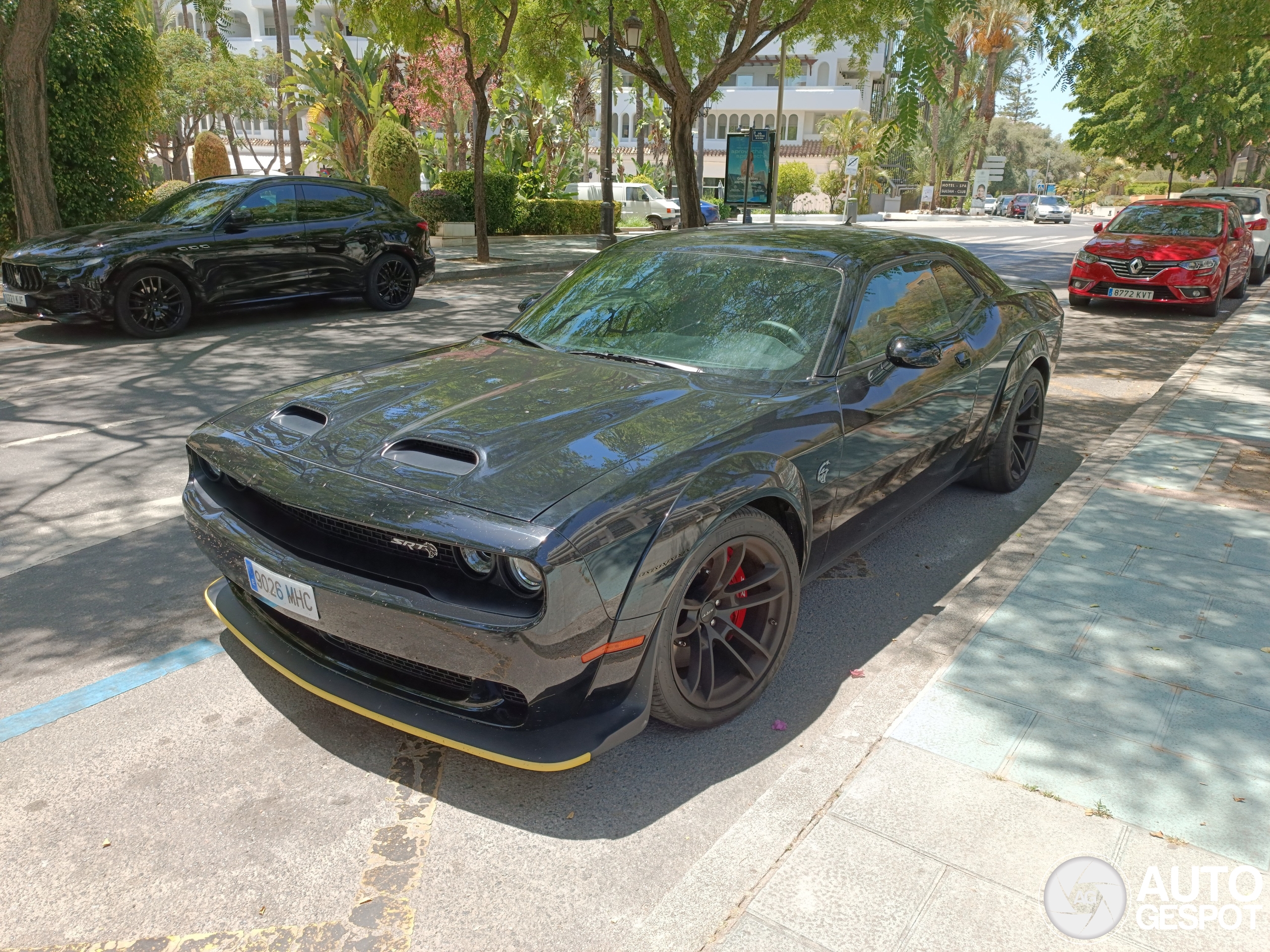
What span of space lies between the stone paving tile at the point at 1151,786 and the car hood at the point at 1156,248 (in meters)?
12.0

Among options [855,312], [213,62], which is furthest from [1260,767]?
[213,62]

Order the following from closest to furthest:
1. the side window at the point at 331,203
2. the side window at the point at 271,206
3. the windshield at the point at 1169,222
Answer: the side window at the point at 271,206 < the side window at the point at 331,203 < the windshield at the point at 1169,222

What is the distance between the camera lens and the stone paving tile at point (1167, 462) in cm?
580

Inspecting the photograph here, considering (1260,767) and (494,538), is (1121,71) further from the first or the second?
(494,538)

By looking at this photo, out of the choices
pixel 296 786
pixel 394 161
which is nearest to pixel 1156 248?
pixel 296 786

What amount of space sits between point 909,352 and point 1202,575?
1818mm

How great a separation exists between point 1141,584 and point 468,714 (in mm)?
3141

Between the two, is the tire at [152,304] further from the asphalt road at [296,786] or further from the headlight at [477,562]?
the headlight at [477,562]

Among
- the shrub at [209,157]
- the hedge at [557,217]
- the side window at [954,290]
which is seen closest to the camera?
the side window at [954,290]

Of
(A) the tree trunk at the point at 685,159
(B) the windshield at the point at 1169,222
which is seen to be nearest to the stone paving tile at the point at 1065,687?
(B) the windshield at the point at 1169,222

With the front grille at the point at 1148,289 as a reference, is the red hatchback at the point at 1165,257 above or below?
above

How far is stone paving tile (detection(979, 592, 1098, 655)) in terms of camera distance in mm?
3744

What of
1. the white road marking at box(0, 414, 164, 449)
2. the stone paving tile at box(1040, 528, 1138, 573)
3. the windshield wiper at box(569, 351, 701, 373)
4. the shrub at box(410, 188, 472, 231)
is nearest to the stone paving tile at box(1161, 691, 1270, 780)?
the stone paving tile at box(1040, 528, 1138, 573)

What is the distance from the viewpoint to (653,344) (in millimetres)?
3947
